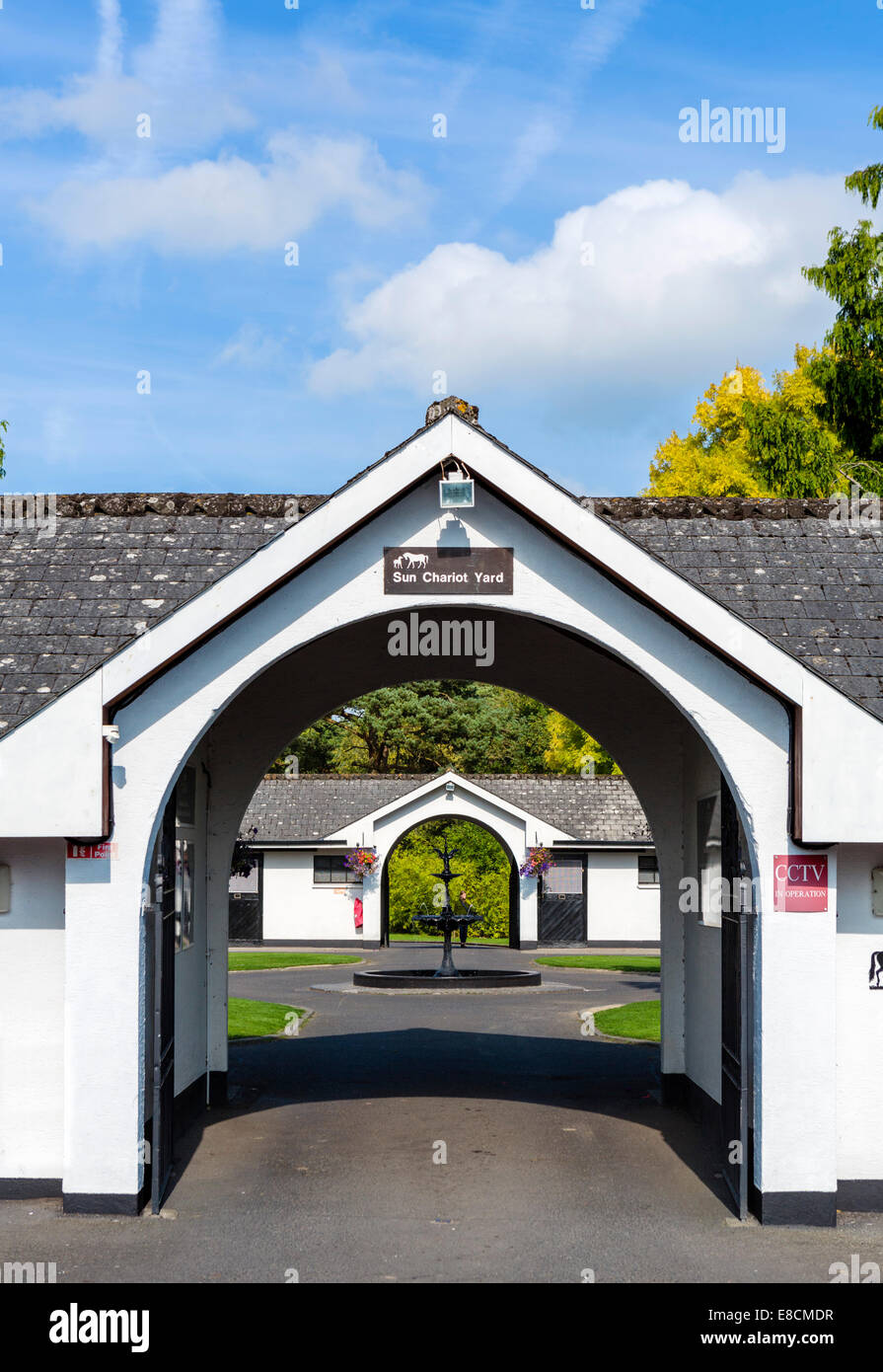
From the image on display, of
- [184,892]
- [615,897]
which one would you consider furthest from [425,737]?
[184,892]

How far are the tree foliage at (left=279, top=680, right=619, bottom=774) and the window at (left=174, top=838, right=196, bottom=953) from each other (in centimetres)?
4982

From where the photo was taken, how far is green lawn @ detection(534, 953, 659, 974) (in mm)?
33125

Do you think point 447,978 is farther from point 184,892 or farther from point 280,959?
point 184,892

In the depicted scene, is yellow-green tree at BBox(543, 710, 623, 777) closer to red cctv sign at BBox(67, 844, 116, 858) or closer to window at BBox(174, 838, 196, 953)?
window at BBox(174, 838, 196, 953)

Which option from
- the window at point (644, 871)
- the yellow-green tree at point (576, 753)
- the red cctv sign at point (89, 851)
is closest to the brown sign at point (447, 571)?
the red cctv sign at point (89, 851)

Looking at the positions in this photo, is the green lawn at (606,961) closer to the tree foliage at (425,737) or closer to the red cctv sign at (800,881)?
the red cctv sign at (800,881)

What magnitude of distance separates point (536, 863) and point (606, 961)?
5.16m

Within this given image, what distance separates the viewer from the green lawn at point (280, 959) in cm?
3284

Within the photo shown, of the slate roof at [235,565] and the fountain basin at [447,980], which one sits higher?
the slate roof at [235,565]

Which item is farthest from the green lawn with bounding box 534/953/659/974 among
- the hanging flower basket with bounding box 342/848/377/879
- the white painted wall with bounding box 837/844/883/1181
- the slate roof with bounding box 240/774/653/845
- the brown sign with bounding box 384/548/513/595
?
the brown sign with bounding box 384/548/513/595

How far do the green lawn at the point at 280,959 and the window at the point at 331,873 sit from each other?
11.5 ft

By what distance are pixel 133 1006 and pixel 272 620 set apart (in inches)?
112
